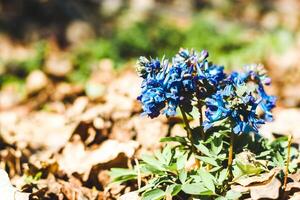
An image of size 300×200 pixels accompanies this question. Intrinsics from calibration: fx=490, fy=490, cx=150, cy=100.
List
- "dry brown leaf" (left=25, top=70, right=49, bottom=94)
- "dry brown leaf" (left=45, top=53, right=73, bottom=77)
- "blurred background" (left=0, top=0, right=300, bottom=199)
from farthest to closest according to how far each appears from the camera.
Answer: "dry brown leaf" (left=45, top=53, right=73, bottom=77) < "dry brown leaf" (left=25, top=70, right=49, bottom=94) < "blurred background" (left=0, top=0, right=300, bottom=199)

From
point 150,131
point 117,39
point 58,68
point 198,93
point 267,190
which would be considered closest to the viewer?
point 267,190

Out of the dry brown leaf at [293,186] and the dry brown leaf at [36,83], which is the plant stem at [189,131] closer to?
the dry brown leaf at [293,186]

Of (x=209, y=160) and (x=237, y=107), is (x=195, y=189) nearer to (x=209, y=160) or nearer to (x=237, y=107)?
(x=209, y=160)

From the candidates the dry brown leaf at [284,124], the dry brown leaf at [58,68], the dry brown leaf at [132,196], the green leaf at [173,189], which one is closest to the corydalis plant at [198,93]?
the green leaf at [173,189]

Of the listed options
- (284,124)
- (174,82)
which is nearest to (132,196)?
(174,82)

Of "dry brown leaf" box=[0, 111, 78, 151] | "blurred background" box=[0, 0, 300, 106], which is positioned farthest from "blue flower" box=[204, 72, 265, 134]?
"blurred background" box=[0, 0, 300, 106]

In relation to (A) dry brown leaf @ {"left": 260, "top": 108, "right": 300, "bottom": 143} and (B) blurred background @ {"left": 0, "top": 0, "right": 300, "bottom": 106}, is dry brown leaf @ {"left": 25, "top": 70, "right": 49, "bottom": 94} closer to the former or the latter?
(B) blurred background @ {"left": 0, "top": 0, "right": 300, "bottom": 106}
